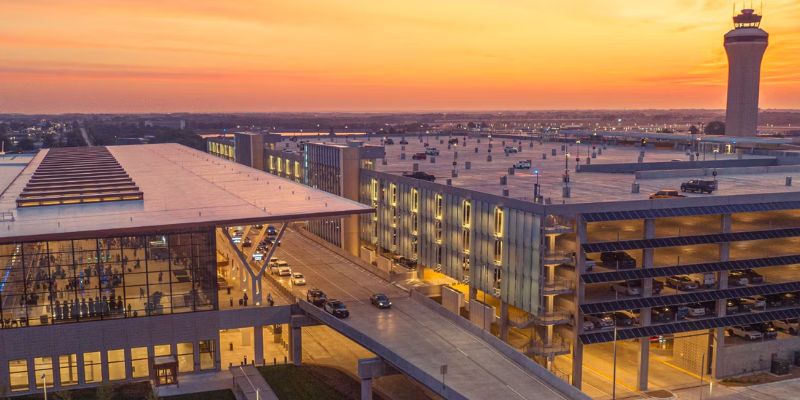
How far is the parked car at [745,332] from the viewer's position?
236 feet

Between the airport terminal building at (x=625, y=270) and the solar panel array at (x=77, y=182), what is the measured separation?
3587 cm

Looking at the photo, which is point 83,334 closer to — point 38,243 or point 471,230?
point 38,243

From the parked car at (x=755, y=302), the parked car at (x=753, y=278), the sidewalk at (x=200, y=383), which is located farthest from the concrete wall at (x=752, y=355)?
the sidewalk at (x=200, y=383)

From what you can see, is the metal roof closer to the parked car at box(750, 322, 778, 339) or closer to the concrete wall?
the concrete wall

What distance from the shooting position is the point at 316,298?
233ft

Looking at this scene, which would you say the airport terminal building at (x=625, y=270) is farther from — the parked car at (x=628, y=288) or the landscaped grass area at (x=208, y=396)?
the landscaped grass area at (x=208, y=396)

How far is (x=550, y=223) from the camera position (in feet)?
216

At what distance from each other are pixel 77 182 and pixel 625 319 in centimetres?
6973

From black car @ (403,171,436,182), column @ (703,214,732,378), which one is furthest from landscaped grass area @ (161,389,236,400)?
column @ (703,214,732,378)

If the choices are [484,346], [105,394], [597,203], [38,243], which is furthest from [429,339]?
[38,243]

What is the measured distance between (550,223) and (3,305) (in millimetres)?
46286

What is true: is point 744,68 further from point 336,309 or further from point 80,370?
point 80,370

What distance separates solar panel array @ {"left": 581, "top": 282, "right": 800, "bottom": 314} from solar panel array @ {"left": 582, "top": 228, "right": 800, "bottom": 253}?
4.72 meters

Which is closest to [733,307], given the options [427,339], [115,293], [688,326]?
[688,326]
